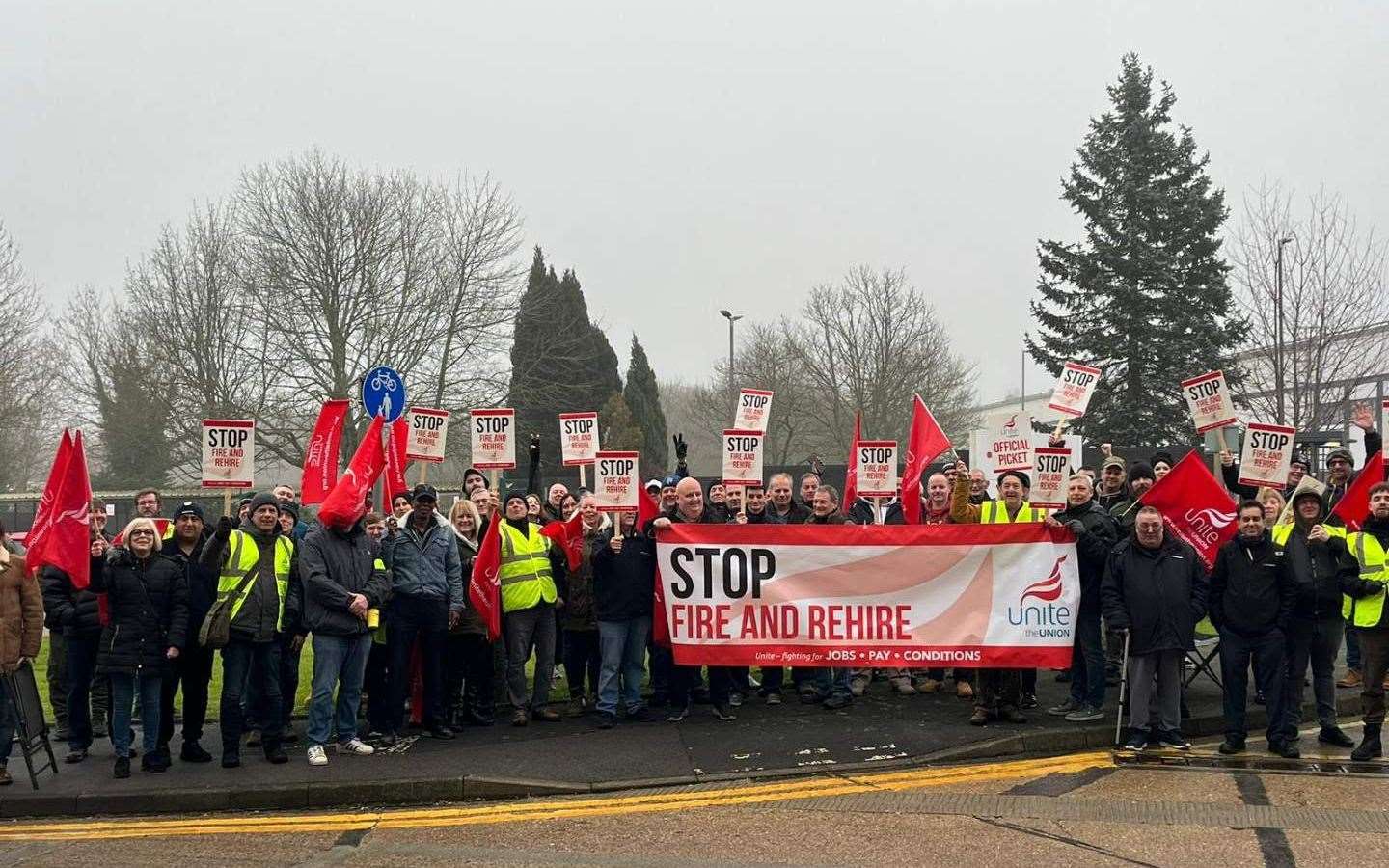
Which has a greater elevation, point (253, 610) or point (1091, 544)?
point (1091, 544)

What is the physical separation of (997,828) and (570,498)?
5584 millimetres

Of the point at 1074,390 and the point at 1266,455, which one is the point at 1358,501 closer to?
the point at 1266,455

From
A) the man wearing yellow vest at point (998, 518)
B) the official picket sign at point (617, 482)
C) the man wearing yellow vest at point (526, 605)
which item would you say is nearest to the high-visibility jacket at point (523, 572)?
the man wearing yellow vest at point (526, 605)

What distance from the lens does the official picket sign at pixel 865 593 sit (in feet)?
31.3

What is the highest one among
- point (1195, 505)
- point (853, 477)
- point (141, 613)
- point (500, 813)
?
point (853, 477)

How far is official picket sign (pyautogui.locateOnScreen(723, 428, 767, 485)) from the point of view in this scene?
12211 mm

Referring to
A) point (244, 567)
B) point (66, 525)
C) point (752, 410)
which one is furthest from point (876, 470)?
point (66, 525)

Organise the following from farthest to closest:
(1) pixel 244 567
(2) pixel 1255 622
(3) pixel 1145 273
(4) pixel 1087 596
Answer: (3) pixel 1145 273
(4) pixel 1087 596
(1) pixel 244 567
(2) pixel 1255 622

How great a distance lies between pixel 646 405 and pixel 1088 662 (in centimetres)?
4156

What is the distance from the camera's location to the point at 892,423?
150 ft

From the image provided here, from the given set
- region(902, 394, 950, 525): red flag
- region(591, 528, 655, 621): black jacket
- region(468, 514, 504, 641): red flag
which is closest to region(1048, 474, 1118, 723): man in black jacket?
region(902, 394, 950, 525): red flag

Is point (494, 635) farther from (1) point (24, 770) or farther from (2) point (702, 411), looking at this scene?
(2) point (702, 411)

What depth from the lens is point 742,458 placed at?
12.3 meters

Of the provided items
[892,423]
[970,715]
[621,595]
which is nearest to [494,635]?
[621,595]
